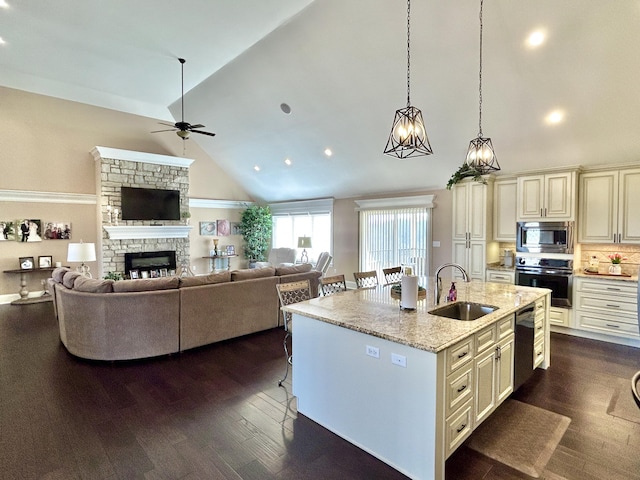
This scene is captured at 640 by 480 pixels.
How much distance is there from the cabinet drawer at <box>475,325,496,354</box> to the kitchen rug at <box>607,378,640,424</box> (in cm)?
147

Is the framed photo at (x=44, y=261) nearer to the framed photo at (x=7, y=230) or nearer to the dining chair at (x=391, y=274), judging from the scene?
the framed photo at (x=7, y=230)

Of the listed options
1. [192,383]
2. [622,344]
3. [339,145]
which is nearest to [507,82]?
[339,145]

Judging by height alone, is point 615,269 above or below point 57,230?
below

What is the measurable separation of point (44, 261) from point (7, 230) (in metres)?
0.90

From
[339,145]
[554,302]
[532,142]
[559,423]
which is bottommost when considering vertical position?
[559,423]

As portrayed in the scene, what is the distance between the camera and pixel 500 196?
6062 mm

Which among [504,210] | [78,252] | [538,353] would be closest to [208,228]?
[78,252]

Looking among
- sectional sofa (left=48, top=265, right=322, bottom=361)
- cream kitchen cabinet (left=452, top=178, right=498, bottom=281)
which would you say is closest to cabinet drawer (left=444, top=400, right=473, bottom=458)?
sectional sofa (left=48, top=265, right=322, bottom=361)

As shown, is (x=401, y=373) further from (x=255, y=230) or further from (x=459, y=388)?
(x=255, y=230)

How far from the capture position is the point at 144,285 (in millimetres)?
4172

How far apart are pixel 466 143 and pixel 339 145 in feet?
8.12

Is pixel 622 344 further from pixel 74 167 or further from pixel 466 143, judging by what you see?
pixel 74 167

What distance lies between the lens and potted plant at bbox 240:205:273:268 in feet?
34.1

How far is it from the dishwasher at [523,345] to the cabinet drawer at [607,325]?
2.39 m
